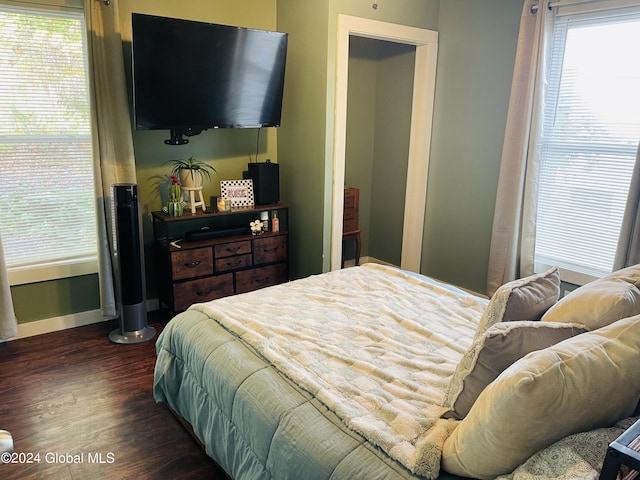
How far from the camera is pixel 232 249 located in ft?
11.8

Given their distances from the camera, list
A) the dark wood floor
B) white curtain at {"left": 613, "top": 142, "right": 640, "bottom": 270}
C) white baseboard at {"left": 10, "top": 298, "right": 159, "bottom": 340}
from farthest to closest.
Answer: white baseboard at {"left": 10, "top": 298, "right": 159, "bottom": 340} → white curtain at {"left": 613, "top": 142, "right": 640, "bottom": 270} → the dark wood floor

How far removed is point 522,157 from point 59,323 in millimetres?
3437

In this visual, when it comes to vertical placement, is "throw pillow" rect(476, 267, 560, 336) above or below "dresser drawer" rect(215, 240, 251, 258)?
above

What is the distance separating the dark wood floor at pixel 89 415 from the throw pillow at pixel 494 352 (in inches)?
47.3

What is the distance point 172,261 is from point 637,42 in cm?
326

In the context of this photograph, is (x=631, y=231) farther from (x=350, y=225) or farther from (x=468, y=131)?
(x=350, y=225)

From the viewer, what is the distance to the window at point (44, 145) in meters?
2.97

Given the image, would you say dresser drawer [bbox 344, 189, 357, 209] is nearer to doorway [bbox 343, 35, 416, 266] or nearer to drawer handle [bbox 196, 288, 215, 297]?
doorway [bbox 343, 35, 416, 266]

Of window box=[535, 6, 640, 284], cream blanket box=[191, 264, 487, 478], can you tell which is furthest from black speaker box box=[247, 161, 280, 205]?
window box=[535, 6, 640, 284]

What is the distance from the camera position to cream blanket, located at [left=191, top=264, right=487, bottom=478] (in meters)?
1.42

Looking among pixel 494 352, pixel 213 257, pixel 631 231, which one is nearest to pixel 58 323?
pixel 213 257

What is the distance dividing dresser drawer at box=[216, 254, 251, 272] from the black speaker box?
490 millimetres

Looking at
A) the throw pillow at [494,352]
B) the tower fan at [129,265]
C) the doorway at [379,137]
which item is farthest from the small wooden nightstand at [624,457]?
the doorway at [379,137]

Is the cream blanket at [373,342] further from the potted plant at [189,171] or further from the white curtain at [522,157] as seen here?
the potted plant at [189,171]
